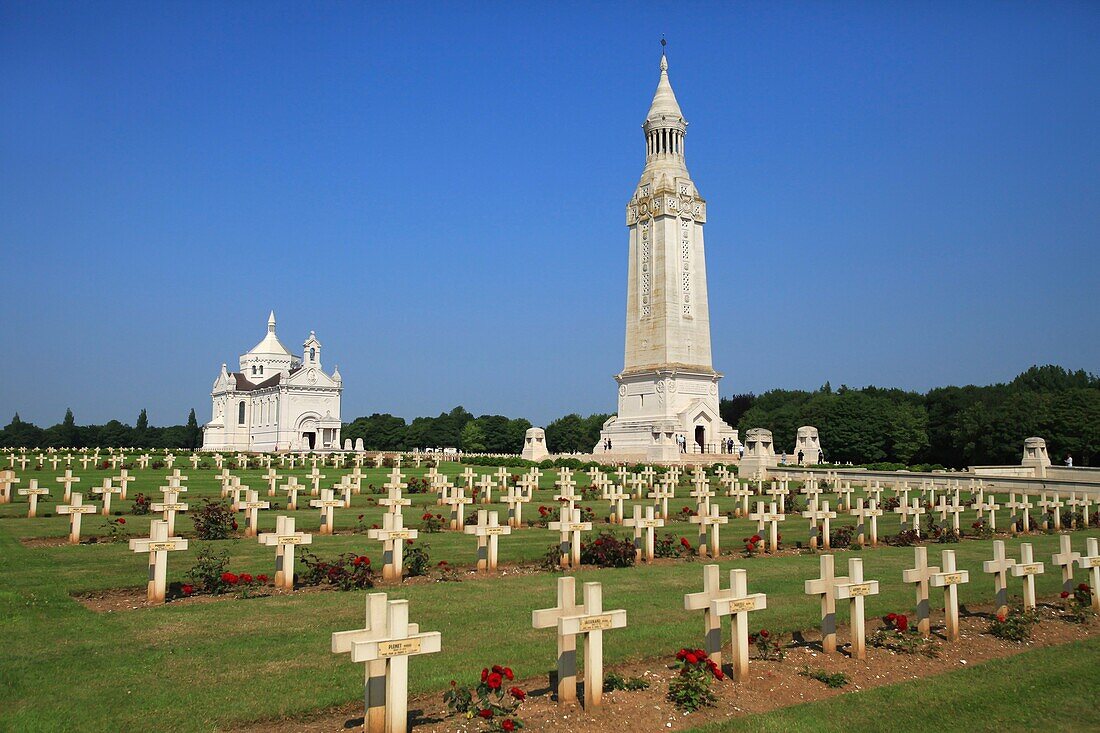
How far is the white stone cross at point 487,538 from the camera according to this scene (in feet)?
41.7

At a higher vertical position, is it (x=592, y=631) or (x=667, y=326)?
(x=667, y=326)

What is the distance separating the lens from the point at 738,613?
7363mm

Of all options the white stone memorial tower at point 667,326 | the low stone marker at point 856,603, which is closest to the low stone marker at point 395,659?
the low stone marker at point 856,603

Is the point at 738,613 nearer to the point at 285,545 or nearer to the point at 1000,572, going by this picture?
the point at 1000,572

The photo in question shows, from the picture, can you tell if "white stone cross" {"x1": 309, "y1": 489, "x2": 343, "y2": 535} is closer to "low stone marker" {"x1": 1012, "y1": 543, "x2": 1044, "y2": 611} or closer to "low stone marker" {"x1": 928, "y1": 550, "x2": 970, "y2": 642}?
"low stone marker" {"x1": 928, "y1": 550, "x2": 970, "y2": 642}

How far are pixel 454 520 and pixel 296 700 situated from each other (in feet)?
37.5

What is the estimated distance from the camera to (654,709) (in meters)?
6.63

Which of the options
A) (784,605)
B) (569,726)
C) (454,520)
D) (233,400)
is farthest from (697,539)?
(233,400)

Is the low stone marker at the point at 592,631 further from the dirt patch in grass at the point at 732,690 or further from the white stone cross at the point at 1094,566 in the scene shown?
the white stone cross at the point at 1094,566

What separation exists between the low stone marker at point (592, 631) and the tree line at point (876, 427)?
55.9 meters

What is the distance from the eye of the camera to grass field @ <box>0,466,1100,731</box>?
6461mm

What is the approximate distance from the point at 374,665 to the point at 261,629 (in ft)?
11.8

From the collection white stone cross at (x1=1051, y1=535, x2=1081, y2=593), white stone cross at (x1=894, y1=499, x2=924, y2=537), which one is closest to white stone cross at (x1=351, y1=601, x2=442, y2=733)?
white stone cross at (x1=1051, y1=535, x2=1081, y2=593)

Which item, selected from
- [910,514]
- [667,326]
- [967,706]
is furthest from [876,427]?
[967,706]
